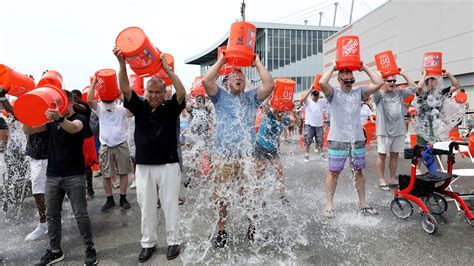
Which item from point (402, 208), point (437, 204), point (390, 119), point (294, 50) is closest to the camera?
point (402, 208)

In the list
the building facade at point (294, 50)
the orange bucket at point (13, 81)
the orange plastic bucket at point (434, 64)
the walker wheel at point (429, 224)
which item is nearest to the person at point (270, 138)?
the walker wheel at point (429, 224)

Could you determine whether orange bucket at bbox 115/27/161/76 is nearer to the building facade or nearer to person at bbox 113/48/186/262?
person at bbox 113/48/186/262

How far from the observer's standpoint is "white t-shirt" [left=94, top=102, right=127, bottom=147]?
475 centimetres

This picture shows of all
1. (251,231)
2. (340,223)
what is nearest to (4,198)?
(251,231)

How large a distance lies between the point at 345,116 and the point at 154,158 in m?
2.53

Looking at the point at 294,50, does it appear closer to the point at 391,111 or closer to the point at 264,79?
the point at 391,111

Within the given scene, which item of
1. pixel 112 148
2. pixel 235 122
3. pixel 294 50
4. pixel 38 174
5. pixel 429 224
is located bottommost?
pixel 429 224

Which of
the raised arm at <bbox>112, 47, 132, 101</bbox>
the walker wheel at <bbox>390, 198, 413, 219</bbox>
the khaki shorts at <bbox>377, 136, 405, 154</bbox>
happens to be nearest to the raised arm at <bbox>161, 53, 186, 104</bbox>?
the raised arm at <bbox>112, 47, 132, 101</bbox>

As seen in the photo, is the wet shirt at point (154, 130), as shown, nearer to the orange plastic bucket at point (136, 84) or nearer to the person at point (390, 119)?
the orange plastic bucket at point (136, 84)

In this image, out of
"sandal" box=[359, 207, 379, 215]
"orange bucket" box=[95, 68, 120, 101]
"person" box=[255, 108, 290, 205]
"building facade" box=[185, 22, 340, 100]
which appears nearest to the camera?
"orange bucket" box=[95, 68, 120, 101]

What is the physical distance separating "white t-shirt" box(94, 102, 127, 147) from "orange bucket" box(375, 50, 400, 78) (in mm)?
4243

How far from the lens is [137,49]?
110 inches

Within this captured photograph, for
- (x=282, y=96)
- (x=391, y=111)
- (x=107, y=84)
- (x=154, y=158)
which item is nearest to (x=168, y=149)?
(x=154, y=158)

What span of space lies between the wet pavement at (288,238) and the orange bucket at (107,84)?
68.6 inches
